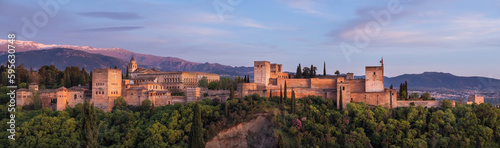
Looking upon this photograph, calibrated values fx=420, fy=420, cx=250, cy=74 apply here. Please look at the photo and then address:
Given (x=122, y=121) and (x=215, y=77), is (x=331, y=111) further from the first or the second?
(x=215, y=77)

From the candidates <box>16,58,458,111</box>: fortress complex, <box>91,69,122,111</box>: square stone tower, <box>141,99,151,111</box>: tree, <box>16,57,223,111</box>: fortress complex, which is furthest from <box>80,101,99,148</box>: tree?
<box>91,69,122,111</box>: square stone tower

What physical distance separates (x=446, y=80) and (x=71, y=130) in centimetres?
13096

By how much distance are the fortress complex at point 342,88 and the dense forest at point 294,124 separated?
4.02 ft

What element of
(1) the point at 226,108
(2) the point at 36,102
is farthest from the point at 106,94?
(1) the point at 226,108

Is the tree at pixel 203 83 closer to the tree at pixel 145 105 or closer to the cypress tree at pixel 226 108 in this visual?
the tree at pixel 145 105

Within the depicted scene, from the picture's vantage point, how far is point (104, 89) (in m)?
48.7

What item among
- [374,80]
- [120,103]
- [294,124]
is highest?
Answer: [374,80]

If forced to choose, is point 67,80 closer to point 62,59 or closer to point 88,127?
point 88,127

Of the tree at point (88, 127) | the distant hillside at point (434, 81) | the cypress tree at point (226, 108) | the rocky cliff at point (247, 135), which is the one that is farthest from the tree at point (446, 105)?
the distant hillside at point (434, 81)

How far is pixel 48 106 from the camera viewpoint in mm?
48500

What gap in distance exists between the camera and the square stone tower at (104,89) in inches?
1912

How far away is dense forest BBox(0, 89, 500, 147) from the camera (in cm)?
4053

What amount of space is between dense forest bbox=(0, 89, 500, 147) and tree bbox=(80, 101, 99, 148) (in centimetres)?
2066

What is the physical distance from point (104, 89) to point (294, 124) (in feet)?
74.2
